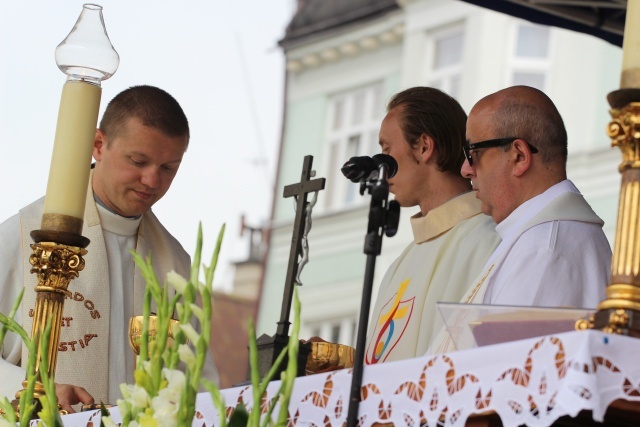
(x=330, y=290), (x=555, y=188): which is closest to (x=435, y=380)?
(x=555, y=188)

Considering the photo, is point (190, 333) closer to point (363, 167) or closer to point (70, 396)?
point (363, 167)

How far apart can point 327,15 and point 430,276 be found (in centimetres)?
2101

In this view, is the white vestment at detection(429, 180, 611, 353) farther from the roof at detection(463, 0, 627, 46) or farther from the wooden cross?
the roof at detection(463, 0, 627, 46)

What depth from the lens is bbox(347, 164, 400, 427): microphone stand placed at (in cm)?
309

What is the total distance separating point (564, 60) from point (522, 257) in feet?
59.0

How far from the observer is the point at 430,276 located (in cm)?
532

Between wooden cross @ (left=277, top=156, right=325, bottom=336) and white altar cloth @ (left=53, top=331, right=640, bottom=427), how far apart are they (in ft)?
1.58

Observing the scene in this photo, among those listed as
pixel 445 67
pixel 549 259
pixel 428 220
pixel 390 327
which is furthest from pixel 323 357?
pixel 445 67

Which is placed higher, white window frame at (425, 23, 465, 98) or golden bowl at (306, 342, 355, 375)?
white window frame at (425, 23, 465, 98)

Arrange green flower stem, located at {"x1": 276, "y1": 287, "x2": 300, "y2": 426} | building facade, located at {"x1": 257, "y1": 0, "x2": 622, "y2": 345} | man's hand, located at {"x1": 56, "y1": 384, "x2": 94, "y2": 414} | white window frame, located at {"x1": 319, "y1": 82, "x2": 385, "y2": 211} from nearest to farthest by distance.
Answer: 1. green flower stem, located at {"x1": 276, "y1": 287, "x2": 300, "y2": 426}
2. man's hand, located at {"x1": 56, "y1": 384, "x2": 94, "y2": 414}
3. building facade, located at {"x1": 257, "y1": 0, "x2": 622, "y2": 345}
4. white window frame, located at {"x1": 319, "y1": 82, "x2": 385, "y2": 211}

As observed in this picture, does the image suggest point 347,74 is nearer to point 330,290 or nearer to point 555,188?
point 330,290

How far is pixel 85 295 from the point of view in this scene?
5328 mm

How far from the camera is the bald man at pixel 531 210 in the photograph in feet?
13.8

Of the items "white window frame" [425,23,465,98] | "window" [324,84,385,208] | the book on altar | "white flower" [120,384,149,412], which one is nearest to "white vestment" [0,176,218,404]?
the book on altar
